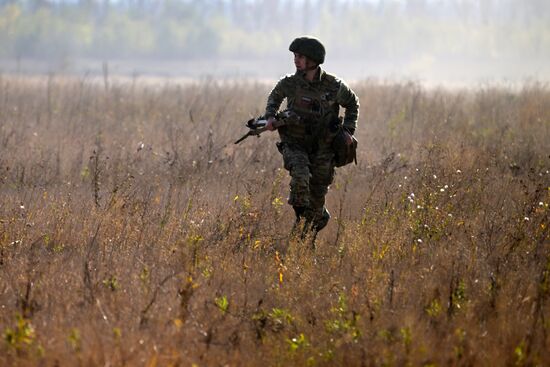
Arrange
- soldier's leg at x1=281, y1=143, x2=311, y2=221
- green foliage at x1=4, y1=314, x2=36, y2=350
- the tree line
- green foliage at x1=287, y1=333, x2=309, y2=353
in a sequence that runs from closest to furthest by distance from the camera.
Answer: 1. green foliage at x1=4, y1=314, x2=36, y2=350
2. green foliage at x1=287, y1=333, x2=309, y2=353
3. soldier's leg at x1=281, y1=143, x2=311, y2=221
4. the tree line

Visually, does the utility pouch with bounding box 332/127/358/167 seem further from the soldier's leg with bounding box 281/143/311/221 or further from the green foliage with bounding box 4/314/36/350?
the green foliage with bounding box 4/314/36/350

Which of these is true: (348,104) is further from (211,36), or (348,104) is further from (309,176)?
(211,36)

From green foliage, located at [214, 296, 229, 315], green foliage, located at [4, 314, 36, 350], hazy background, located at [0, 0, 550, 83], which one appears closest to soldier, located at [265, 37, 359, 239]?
green foliage, located at [214, 296, 229, 315]

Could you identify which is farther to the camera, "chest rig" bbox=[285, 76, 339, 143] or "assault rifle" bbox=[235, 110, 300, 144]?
"chest rig" bbox=[285, 76, 339, 143]

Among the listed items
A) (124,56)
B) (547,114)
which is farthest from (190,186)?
(124,56)

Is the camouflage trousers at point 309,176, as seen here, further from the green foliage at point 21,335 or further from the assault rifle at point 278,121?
the green foliage at point 21,335

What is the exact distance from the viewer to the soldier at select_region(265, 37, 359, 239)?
657cm

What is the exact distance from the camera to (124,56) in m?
84.2

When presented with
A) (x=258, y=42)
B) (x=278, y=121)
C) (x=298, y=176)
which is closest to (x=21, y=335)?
(x=298, y=176)

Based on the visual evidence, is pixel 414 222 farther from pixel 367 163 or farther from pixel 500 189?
pixel 367 163

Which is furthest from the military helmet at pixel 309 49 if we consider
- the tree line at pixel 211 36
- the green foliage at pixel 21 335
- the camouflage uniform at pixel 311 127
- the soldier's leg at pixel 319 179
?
the tree line at pixel 211 36

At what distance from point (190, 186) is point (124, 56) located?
7777 cm

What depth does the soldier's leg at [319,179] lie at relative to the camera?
681cm

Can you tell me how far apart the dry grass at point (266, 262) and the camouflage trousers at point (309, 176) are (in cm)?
28
